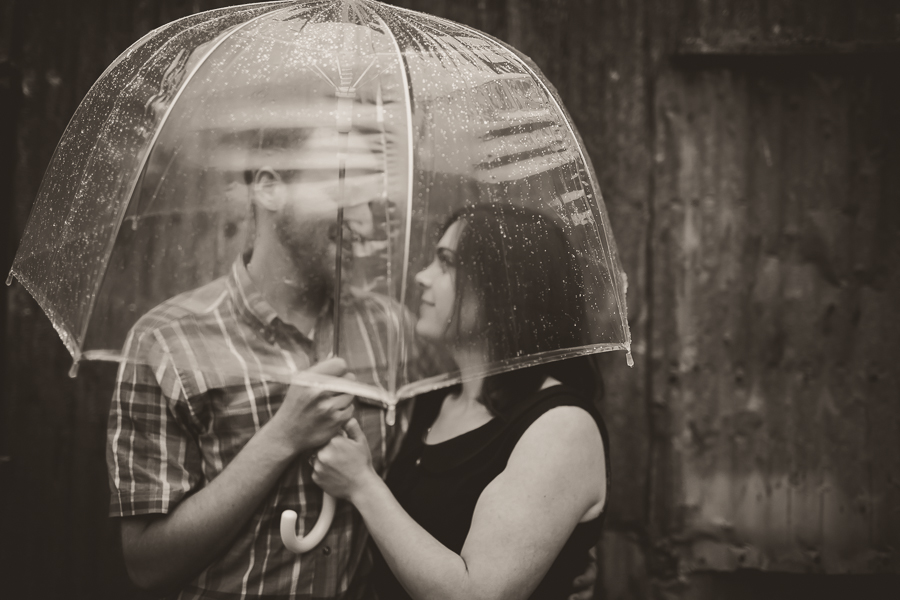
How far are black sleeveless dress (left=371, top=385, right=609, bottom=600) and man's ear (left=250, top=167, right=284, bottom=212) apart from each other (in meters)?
0.86

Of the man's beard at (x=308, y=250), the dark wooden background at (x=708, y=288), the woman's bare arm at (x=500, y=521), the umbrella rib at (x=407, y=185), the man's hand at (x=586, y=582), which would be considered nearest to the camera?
the umbrella rib at (x=407, y=185)

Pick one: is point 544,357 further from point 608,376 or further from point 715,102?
point 715,102

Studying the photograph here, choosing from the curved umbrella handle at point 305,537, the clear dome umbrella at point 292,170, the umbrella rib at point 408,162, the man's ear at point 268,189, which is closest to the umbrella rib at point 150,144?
the clear dome umbrella at point 292,170

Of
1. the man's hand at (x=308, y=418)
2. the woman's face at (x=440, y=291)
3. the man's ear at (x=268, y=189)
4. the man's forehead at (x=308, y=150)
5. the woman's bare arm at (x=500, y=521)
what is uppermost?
the man's forehead at (x=308, y=150)

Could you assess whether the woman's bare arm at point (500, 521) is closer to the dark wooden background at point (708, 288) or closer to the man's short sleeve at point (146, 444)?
the man's short sleeve at point (146, 444)

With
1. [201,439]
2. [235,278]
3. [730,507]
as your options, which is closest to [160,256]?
[235,278]

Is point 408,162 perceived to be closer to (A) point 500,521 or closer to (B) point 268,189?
(B) point 268,189

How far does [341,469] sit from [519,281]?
25.7 inches

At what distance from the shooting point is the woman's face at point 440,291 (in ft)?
4.61

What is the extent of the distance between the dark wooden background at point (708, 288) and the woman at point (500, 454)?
4.49 ft

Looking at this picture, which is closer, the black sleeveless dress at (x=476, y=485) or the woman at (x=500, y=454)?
the woman at (x=500, y=454)

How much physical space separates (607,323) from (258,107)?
3.28ft

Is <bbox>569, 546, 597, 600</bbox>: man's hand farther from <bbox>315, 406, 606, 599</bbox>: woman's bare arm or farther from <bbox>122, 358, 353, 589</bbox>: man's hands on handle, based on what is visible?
<bbox>122, 358, 353, 589</bbox>: man's hands on handle

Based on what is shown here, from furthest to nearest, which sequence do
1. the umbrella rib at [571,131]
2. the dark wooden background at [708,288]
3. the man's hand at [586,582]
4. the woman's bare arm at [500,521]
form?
1. the dark wooden background at [708,288]
2. the man's hand at [586,582]
3. the umbrella rib at [571,131]
4. the woman's bare arm at [500,521]
